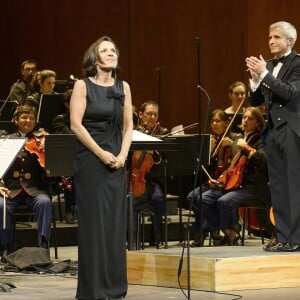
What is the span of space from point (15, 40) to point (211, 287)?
7.98m

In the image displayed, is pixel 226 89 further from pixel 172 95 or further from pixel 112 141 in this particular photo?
pixel 112 141

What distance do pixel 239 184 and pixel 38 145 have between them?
1.81 metres

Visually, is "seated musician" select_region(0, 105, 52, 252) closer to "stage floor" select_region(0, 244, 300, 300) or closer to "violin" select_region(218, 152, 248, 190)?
"stage floor" select_region(0, 244, 300, 300)

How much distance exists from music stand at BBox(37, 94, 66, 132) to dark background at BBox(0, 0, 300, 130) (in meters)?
3.06

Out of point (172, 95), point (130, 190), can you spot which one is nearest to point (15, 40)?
point (172, 95)

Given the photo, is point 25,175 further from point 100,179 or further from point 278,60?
point 100,179

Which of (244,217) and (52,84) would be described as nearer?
(244,217)

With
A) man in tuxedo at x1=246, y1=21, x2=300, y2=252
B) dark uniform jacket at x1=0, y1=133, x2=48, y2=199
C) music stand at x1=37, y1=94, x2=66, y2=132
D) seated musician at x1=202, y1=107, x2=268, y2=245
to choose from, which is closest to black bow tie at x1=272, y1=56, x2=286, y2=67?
man in tuxedo at x1=246, y1=21, x2=300, y2=252

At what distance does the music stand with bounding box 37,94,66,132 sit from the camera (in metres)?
9.30

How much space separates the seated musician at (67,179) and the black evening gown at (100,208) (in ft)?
11.2

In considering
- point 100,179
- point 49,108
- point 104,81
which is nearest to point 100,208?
point 100,179

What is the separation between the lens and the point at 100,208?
522cm

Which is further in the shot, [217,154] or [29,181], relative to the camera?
[217,154]

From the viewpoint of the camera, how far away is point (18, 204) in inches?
319
